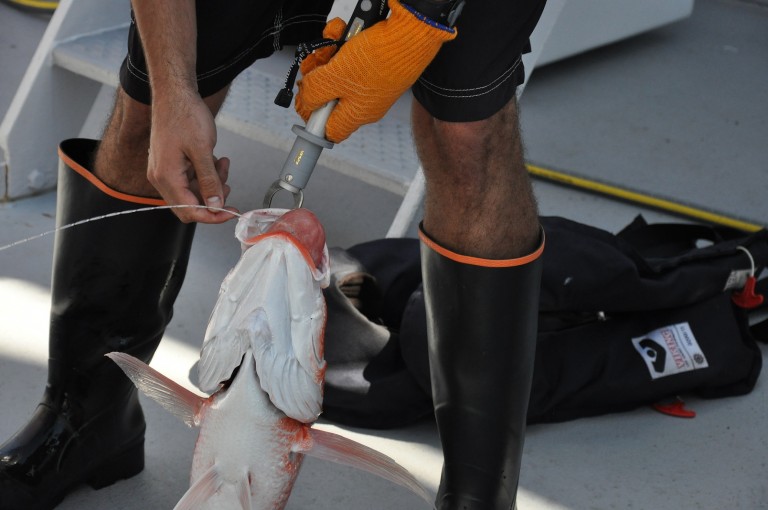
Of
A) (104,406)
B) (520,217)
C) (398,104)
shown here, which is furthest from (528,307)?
(398,104)

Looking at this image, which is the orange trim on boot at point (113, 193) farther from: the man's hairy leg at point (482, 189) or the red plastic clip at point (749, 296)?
the red plastic clip at point (749, 296)

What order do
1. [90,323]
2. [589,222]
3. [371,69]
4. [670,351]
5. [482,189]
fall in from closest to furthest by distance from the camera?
[371,69], [482,189], [90,323], [670,351], [589,222]

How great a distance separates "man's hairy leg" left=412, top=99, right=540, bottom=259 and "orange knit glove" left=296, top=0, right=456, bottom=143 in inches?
5.0

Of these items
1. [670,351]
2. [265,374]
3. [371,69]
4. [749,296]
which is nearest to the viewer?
[265,374]

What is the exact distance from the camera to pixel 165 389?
95 cm

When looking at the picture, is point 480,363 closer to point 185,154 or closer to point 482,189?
point 482,189

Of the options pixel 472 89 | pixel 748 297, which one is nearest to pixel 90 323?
pixel 472 89

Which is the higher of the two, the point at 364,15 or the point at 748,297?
the point at 364,15

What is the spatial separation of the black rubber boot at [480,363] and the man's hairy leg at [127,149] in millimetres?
381

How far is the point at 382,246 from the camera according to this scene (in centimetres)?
186

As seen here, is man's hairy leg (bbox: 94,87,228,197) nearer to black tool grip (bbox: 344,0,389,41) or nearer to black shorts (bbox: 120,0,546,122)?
black shorts (bbox: 120,0,546,122)

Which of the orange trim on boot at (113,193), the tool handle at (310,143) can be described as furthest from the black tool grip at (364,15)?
the orange trim on boot at (113,193)

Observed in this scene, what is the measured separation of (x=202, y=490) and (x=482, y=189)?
508mm

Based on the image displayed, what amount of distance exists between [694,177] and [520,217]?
61.4 inches
